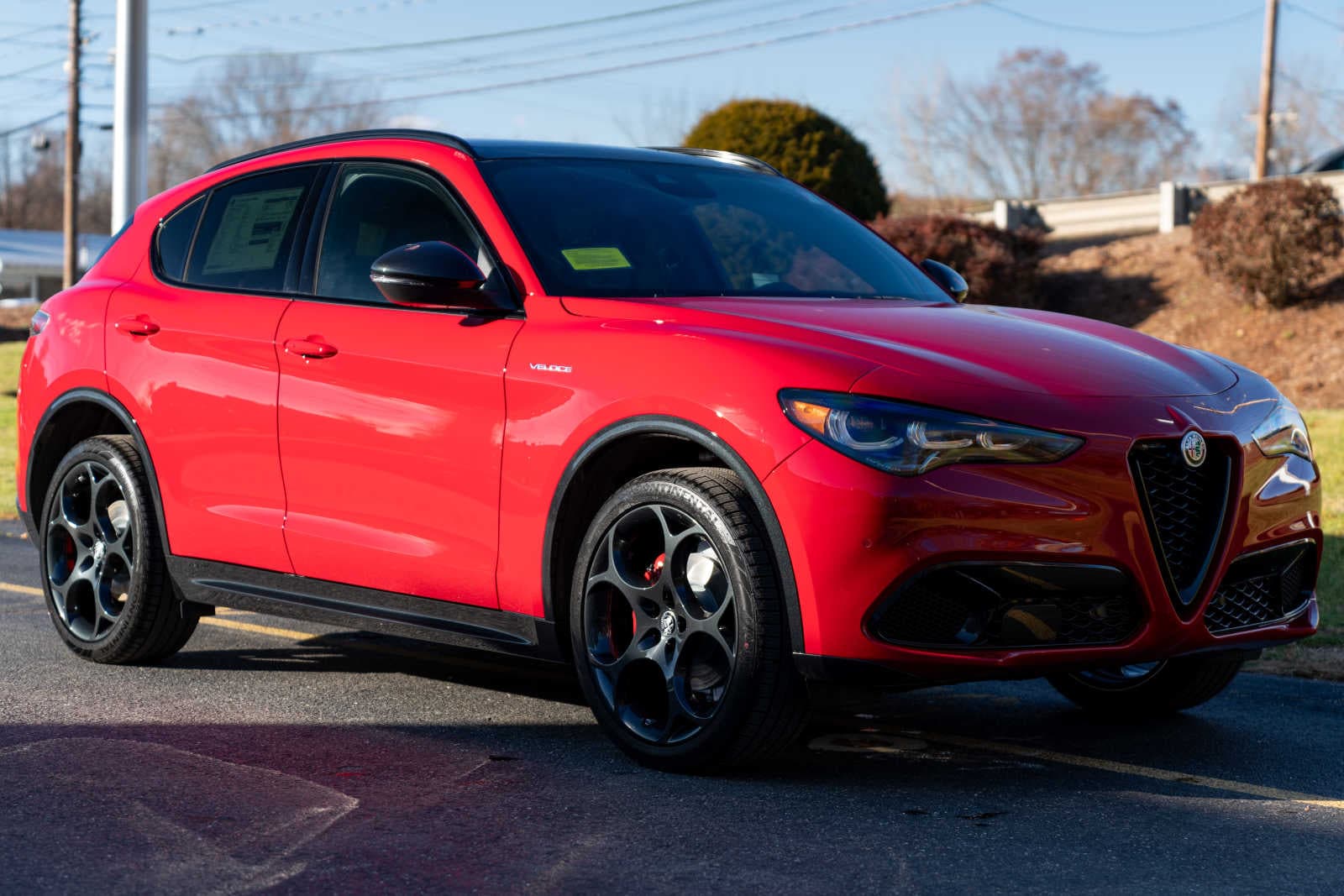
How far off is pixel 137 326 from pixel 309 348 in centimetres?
110

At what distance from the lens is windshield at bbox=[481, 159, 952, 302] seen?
5.48m

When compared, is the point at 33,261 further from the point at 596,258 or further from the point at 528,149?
the point at 596,258

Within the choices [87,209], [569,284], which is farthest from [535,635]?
[87,209]

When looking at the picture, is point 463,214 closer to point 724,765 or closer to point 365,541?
point 365,541

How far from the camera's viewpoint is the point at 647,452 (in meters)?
5.08

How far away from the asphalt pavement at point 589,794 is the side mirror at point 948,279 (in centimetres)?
149

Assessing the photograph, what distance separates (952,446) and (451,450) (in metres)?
1.62

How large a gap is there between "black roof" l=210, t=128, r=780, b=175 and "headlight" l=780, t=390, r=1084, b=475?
6.11 ft

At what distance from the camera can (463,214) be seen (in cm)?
562

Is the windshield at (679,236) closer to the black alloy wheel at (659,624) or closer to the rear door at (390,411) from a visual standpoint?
the rear door at (390,411)

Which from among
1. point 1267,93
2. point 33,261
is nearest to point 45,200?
point 33,261

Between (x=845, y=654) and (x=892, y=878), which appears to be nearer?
(x=892, y=878)

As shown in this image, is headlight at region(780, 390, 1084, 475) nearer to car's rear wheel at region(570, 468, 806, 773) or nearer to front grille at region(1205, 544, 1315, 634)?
car's rear wheel at region(570, 468, 806, 773)

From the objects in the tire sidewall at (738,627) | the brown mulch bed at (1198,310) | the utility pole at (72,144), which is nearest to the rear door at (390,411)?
the tire sidewall at (738,627)
